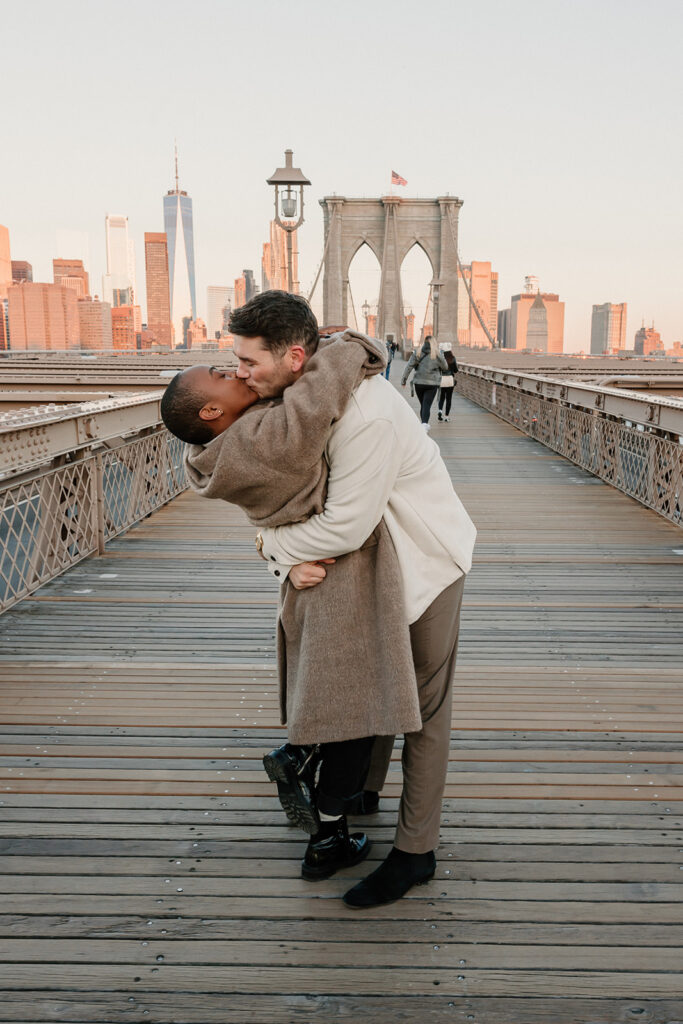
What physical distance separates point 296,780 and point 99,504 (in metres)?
3.84

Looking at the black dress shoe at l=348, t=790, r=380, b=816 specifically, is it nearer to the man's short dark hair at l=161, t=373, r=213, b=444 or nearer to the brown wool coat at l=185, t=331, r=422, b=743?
the brown wool coat at l=185, t=331, r=422, b=743

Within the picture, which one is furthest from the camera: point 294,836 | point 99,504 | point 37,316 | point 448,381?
point 37,316

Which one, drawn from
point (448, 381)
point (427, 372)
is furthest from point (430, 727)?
point (448, 381)

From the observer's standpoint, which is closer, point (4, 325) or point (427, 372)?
point (427, 372)

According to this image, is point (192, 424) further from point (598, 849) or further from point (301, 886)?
point (598, 849)

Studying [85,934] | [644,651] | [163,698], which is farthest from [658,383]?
[85,934]

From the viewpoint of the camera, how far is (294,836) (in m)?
2.32

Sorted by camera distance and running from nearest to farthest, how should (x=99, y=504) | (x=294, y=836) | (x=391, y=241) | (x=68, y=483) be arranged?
(x=294, y=836) < (x=68, y=483) < (x=99, y=504) < (x=391, y=241)

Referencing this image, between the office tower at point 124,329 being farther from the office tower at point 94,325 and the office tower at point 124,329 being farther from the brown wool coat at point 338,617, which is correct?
the brown wool coat at point 338,617

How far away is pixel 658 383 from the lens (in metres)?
18.6

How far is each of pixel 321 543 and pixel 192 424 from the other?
36cm

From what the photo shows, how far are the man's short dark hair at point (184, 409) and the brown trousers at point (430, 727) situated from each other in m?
0.65

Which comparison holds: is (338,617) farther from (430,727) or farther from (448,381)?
(448,381)

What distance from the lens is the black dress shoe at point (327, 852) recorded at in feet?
6.93
